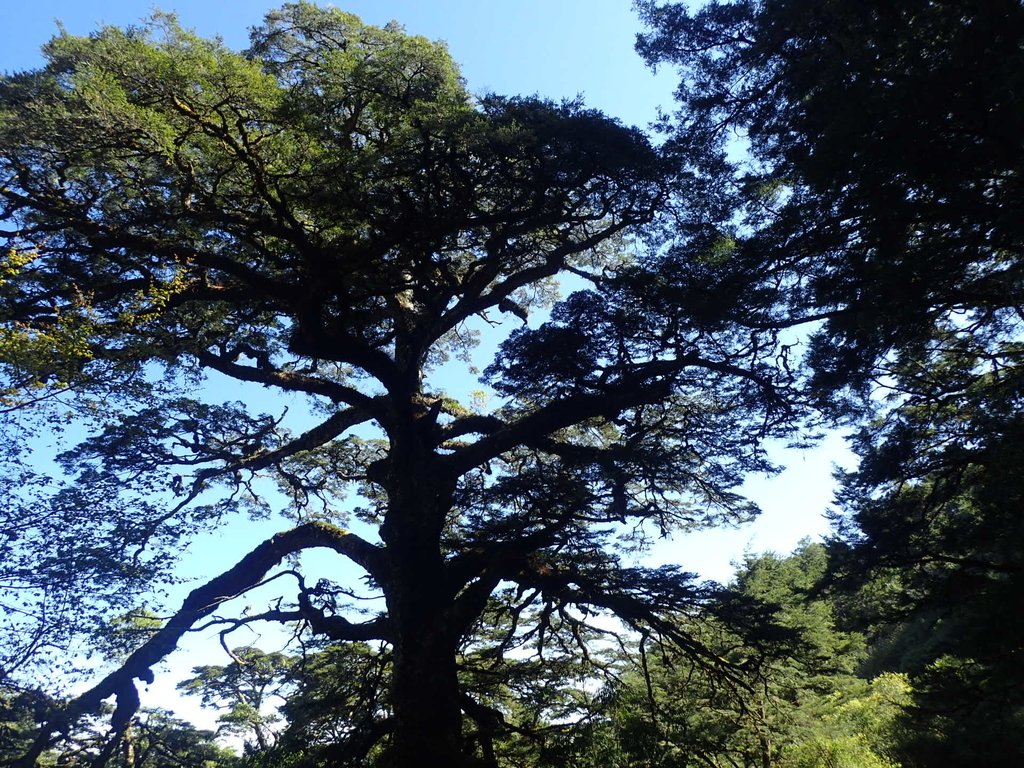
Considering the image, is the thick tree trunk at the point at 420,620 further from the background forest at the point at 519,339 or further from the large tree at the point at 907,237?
the large tree at the point at 907,237

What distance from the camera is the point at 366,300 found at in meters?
8.79

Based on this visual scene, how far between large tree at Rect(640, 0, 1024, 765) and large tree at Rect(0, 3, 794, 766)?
94 cm

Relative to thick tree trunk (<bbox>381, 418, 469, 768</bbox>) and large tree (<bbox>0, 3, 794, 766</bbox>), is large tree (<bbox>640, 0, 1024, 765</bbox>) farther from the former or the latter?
thick tree trunk (<bbox>381, 418, 469, 768</bbox>)

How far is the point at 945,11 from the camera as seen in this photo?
461 centimetres

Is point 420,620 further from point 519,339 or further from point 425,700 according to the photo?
point 519,339

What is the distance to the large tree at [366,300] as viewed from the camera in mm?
6379

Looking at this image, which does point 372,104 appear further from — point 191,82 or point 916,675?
point 916,675

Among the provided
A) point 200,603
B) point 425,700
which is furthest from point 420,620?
point 200,603

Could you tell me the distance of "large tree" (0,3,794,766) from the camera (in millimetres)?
6379

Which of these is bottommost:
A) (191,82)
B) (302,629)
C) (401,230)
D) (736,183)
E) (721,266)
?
(302,629)

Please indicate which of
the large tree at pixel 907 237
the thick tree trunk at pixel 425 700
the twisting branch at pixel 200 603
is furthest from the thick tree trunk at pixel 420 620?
the large tree at pixel 907 237

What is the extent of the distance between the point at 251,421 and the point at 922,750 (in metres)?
11.9

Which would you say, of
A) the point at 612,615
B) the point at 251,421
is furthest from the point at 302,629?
the point at 612,615

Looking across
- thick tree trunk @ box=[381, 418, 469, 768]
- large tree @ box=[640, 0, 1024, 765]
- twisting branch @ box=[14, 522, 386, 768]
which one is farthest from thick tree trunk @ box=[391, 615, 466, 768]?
large tree @ box=[640, 0, 1024, 765]
